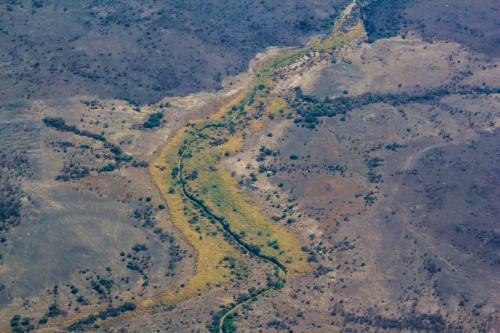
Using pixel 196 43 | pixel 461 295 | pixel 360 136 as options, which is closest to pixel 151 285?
pixel 461 295

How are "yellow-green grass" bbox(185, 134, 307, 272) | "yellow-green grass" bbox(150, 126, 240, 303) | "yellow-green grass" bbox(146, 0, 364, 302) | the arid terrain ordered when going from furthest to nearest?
"yellow-green grass" bbox(185, 134, 307, 272) → "yellow-green grass" bbox(146, 0, 364, 302) → "yellow-green grass" bbox(150, 126, 240, 303) → the arid terrain

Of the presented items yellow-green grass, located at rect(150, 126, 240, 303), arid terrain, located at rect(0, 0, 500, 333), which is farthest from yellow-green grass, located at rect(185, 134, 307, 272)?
yellow-green grass, located at rect(150, 126, 240, 303)

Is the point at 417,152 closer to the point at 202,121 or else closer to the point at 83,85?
the point at 202,121

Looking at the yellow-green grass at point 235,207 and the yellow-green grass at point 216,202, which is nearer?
the yellow-green grass at point 216,202

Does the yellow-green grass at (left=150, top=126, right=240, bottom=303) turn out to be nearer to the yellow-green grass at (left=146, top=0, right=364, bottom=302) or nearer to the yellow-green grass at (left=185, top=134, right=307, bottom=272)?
the yellow-green grass at (left=146, top=0, right=364, bottom=302)

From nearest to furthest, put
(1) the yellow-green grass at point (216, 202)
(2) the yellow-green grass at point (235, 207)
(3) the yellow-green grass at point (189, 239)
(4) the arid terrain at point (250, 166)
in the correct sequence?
(4) the arid terrain at point (250, 166) → (3) the yellow-green grass at point (189, 239) → (1) the yellow-green grass at point (216, 202) → (2) the yellow-green grass at point (235, 207)

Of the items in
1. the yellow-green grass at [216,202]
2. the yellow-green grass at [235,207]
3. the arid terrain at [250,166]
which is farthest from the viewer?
the yellow-green grass at [235,207]

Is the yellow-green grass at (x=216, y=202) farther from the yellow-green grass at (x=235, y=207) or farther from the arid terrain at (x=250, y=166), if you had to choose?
the arid terrain at (x=250, y=166)

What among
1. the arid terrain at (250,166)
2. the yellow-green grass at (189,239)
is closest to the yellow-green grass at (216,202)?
the yellow-green grass at (189,239)
